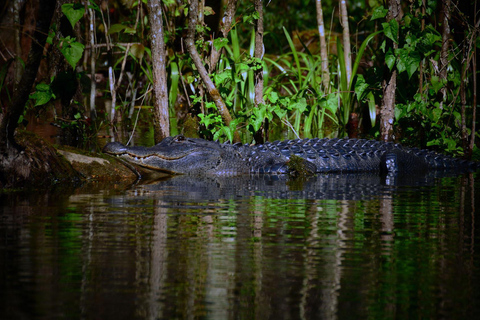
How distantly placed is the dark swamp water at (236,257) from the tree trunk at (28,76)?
0.51 m

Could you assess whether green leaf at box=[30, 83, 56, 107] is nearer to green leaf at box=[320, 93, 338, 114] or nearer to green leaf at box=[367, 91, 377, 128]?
green leaf at box=[320, 93, 338, 114]

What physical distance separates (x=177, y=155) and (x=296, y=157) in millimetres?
1503

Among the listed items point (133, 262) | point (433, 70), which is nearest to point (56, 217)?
point (133, 262)

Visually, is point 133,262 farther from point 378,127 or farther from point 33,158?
point 378,127

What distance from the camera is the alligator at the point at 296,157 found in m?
8.08

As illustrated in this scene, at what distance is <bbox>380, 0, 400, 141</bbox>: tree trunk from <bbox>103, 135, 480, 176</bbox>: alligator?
0.26 m

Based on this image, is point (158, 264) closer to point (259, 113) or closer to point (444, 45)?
point (259, 113)

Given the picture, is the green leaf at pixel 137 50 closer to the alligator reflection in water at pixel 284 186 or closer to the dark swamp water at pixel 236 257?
the alligator reflection in water at pixel 284 186

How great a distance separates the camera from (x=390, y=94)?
8.60 meters

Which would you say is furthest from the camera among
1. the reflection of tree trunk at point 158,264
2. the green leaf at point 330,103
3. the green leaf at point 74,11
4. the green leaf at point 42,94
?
the green leaf at point 330,103

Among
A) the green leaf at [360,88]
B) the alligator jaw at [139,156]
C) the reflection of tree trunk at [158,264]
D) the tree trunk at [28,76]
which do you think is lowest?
the reflection of tree trunk at [158,264]

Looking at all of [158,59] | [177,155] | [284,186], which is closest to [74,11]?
[158,59]

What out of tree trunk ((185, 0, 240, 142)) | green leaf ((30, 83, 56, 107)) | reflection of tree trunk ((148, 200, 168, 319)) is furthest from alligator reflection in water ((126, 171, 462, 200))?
green leaf ((30, 83, 56, 107))

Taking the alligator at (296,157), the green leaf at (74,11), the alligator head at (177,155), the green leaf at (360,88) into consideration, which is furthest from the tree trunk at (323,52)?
the green leaf at (74,11)
